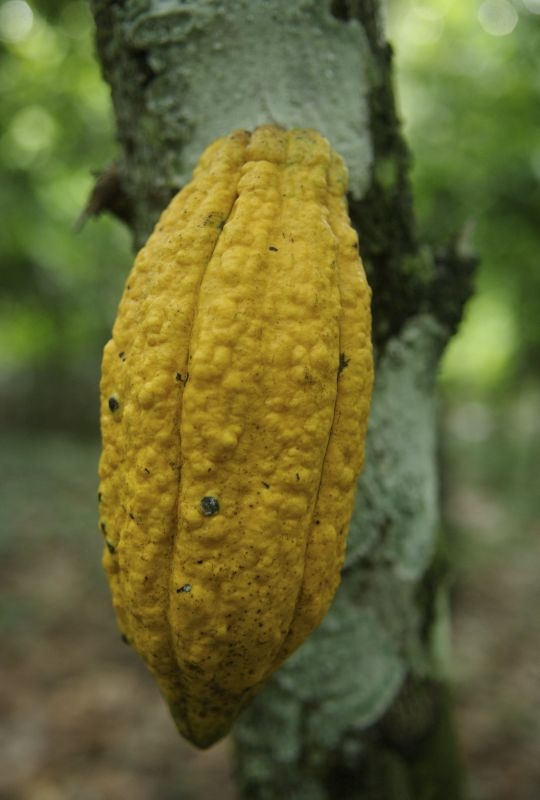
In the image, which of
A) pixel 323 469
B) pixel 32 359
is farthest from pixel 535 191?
pixel 32 359

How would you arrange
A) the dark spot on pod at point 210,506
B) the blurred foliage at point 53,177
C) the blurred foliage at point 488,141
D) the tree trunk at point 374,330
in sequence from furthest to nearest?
the blurred foliage at point 53,177 < the blurred foliage at point 488,141 < the tree trunk at point 374,330 < the dark spot on pod at point 210,506

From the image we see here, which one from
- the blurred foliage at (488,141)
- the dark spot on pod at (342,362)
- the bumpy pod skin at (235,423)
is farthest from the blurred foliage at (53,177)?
the dark spot on pod at (342,362)

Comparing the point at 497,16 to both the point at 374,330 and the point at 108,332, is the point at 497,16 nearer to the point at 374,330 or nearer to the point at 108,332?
the point at 374,330

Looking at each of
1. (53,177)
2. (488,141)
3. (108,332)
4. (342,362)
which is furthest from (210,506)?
(108,332)

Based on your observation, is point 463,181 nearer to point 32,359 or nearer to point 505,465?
point 505,465

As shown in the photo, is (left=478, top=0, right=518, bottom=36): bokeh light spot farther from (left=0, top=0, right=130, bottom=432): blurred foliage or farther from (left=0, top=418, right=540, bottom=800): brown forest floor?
(left=0, top=418, right=540, bottom=800): brown forest floor

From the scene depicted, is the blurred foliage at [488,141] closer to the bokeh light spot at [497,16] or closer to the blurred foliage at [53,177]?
the bokeh light spot at [497,16]

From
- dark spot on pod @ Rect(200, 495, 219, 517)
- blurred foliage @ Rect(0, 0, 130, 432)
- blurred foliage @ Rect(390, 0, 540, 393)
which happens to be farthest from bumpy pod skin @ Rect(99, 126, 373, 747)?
blurred foliage @ Rect(0, 0, 130, 432)
